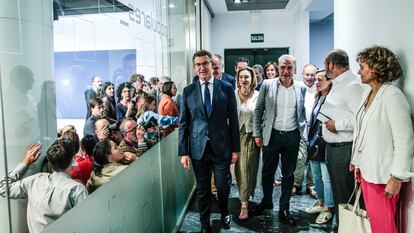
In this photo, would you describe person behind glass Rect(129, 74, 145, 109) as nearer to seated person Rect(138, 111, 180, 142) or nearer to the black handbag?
seated person Rect(138, 111, 180, 142)

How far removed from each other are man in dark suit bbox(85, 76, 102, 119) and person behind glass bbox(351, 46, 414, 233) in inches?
57.5

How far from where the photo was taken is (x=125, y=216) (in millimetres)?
2078

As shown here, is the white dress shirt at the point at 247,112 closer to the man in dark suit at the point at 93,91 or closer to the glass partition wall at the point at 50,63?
the glass partition wall at the point at 50,63

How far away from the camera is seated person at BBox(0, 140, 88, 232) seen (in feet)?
3.60

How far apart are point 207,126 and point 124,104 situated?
1.04 metres

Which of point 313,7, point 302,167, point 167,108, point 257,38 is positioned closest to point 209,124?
point 167,108

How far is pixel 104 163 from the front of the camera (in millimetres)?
1726

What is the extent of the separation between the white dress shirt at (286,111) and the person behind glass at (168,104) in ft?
3.09

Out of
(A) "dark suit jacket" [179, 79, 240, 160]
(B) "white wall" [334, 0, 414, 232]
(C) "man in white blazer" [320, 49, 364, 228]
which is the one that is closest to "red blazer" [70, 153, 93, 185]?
(A) "dark suit jacket" [179, 79, 240, 160]

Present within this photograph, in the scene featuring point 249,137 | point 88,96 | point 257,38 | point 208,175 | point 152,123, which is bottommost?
point 208,175

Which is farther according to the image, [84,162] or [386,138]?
[386,138]

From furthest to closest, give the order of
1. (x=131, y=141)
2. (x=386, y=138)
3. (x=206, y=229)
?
1. (x=206, y=229)
2. (x=131, y=141)
3. (x=386, y=138)

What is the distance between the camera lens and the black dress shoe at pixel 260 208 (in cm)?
368

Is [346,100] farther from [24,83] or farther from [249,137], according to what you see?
[24,83]
